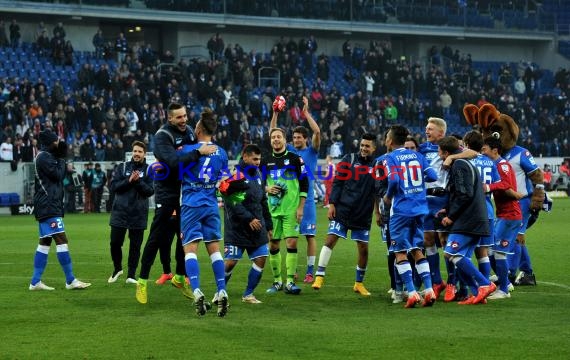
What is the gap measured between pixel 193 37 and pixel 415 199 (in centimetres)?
4287

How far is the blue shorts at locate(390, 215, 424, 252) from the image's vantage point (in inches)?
492

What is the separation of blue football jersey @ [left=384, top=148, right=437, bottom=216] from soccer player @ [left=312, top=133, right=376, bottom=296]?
1.53m

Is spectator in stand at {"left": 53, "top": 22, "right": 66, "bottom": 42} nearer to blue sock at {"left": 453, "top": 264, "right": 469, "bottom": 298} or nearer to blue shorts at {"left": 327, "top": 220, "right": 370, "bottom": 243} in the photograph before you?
blue shorts at {"left": 327, "top": 220, "right": 370, "bottom": 243}

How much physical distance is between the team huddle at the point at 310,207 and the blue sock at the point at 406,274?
1 cm

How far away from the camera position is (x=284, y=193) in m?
14.7

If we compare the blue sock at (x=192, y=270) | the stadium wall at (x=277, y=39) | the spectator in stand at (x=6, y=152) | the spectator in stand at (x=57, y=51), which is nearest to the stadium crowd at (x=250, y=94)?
the spectator in stand at (x=57, y=51)

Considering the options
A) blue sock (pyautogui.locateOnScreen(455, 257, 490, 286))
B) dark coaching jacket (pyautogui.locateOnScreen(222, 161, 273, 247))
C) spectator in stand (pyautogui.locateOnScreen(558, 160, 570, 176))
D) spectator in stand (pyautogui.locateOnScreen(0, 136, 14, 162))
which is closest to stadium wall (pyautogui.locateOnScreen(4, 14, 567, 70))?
spectator in stand (pyautogui.locateOnScreen(0, 136, 14, 162))

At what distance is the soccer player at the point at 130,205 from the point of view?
15.7 meters

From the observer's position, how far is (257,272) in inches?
505

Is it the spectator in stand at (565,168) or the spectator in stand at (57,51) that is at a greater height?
the spectator in stand at (57,51)

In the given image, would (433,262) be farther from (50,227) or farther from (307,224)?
(50,227)

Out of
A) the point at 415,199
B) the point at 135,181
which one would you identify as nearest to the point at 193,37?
the point at 135,181

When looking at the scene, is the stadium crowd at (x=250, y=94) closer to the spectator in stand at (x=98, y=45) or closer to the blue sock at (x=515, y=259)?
the spectator in stand at (x=98, y=45)

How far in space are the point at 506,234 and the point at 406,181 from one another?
2128mm
